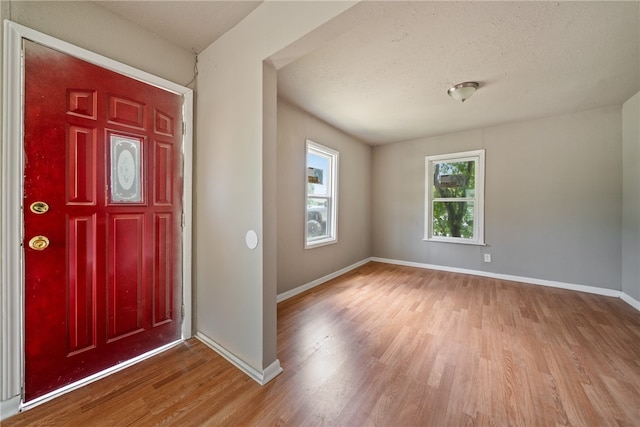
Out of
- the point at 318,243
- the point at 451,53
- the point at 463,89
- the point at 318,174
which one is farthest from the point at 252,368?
the point at 463,89

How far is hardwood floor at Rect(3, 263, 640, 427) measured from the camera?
1329 millimetres

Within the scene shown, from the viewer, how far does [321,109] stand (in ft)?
10.4

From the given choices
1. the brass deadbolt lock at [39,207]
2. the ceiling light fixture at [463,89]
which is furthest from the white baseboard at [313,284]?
the ceiling light fixture at [463,89]

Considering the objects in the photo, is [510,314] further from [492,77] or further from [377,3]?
[377,3]

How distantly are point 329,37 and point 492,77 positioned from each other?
1.96 m

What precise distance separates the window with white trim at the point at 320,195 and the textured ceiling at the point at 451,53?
0.70 metres

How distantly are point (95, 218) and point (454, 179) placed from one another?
4.75 metres

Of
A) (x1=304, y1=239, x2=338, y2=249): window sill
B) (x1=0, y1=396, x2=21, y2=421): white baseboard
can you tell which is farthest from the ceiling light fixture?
(x1=0, y1=396, x2=21, y2=421): white baseboard

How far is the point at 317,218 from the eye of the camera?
3.73m

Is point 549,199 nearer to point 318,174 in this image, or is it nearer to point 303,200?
point 318,174

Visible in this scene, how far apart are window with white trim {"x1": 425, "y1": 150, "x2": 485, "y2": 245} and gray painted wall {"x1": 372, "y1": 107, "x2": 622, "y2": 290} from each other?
4.3 inches

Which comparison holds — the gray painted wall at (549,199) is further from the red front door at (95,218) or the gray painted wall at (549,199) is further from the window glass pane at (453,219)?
the red front door at (95,218)

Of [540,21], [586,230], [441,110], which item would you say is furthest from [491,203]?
[540,21]

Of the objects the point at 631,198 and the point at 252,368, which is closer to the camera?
the point at 252,368
